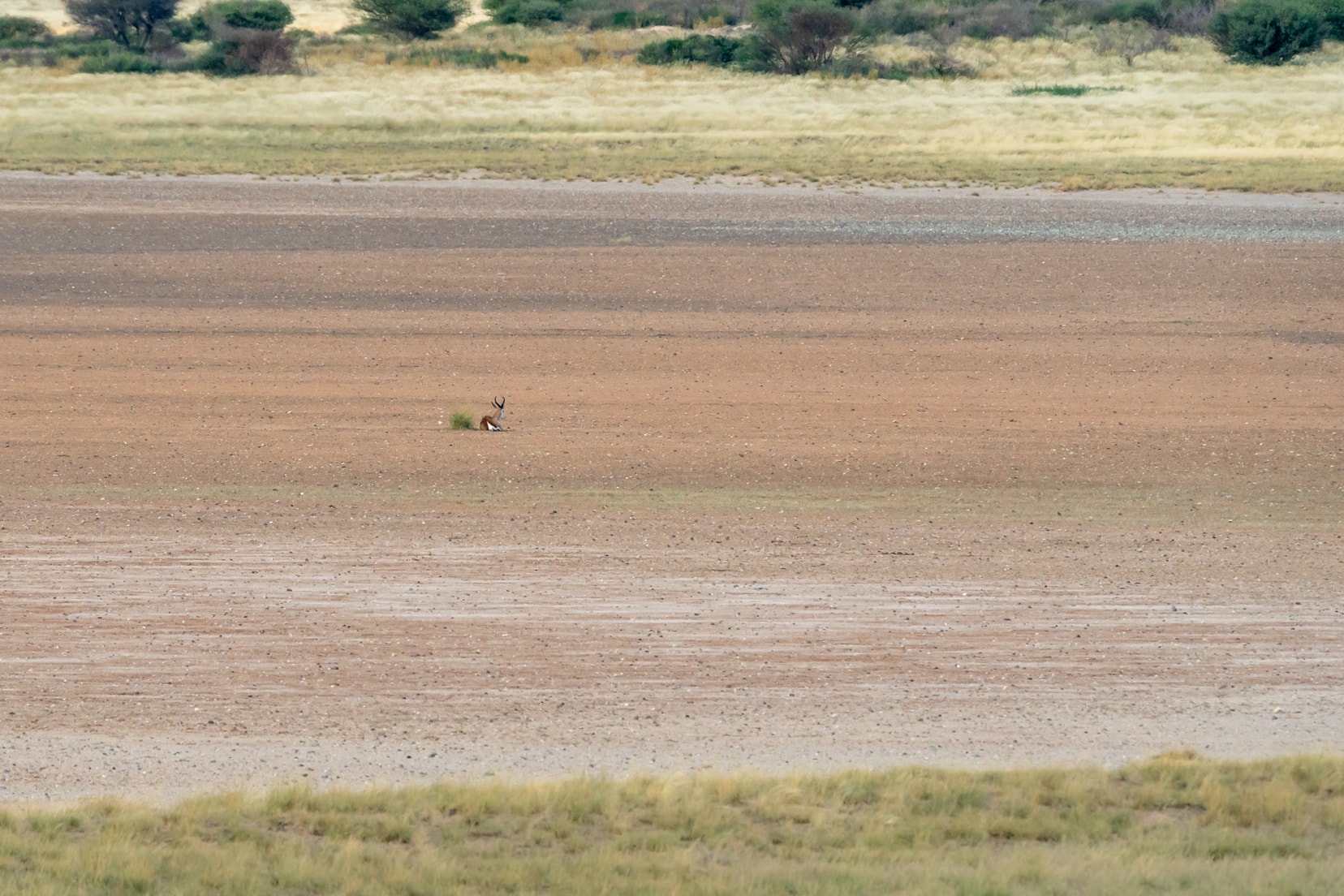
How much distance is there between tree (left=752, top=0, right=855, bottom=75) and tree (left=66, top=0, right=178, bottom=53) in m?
28.8

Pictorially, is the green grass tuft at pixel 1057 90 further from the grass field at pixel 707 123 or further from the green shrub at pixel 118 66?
the green shrub at pixel 118 66

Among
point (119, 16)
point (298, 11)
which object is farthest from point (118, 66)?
point (298, 11)

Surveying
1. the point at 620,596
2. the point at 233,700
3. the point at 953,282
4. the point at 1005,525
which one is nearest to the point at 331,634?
the point at 233,700

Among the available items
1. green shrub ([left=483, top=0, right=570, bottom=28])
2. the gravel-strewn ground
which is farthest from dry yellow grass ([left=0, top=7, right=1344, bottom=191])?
green shrub ([left=483, top=0, right=570, bottom=28])

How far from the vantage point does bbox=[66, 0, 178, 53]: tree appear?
69.1 metres

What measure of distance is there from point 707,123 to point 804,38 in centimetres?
1441

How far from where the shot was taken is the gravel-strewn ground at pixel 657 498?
782 cm

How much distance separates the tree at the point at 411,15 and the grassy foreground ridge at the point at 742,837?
2454 inches

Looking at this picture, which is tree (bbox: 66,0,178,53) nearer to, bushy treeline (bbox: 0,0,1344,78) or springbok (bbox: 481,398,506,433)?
bushy treeline (bbox: 0,0,1344,78)

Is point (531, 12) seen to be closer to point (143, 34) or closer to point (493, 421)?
point (143, 34)

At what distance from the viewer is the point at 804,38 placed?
51.8 meters

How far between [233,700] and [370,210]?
755 inches

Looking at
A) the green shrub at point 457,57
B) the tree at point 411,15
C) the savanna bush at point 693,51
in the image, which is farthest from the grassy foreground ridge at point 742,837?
Result: the tree at point 411,15

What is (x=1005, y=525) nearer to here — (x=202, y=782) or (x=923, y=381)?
(x=923, y=381)
